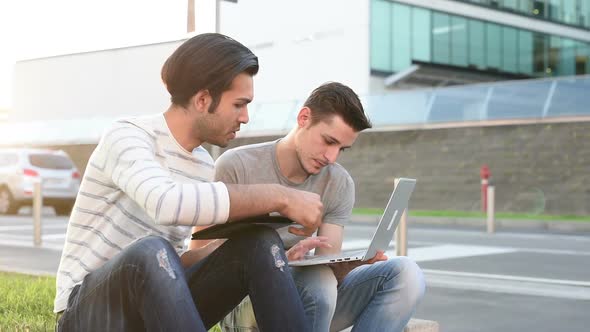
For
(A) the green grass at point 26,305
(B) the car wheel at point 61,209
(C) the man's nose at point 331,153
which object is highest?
(C) the man's nose at point 331,153

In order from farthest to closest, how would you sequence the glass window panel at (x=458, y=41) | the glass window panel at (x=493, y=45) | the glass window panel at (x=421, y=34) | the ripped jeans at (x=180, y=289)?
the glass window panel at (x=493, y=45) < the glass window panel at (x=458, y=41) < the glass window panel at (x=421, y=34) < the ripped jeans at (x=180, y=289)

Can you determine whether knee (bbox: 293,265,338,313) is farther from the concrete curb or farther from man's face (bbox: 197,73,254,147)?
the concrete curb

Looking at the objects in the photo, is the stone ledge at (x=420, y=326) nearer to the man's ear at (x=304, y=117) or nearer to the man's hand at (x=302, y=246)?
the man's hand at (x=302, y=246)

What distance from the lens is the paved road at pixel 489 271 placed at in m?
6.07

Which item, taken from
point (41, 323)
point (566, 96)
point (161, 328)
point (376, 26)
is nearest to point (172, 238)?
point (161, 328)

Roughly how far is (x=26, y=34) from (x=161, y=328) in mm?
4217

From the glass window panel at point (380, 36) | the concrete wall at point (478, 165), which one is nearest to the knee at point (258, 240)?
the concrete wall at point (478, 165)

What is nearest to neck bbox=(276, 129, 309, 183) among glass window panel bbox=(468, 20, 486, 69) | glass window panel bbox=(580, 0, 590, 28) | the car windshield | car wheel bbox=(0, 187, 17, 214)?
the car windshield

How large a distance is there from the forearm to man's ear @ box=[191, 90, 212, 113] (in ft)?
1.18

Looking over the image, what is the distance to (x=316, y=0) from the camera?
108 ft

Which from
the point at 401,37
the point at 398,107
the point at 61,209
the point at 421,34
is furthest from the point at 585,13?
the point at 61,209

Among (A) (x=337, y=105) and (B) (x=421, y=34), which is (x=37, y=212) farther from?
(B) (x=421, y=34)

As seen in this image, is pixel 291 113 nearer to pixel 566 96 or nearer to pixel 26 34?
pixel 566 96

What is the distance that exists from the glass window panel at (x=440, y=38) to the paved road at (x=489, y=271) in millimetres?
18436
